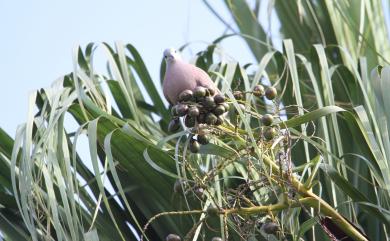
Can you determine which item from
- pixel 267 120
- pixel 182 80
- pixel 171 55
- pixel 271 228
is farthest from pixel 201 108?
pixel 171 55

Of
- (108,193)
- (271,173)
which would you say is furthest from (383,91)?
Answer: (108,193)

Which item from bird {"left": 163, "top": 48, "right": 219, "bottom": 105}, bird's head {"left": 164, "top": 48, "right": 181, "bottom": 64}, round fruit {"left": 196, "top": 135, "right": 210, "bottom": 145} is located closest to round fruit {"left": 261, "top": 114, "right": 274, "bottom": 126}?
round fruit {"left": 196, "top": 135, "right": 210, "bottom": 145}

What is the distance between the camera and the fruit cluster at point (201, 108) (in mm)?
1643

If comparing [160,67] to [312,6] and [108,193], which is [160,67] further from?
[108,193]

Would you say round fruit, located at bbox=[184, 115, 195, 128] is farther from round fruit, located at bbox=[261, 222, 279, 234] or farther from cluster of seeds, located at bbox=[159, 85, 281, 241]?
round fruit, located at bbox=[261, 222, 279, 234]

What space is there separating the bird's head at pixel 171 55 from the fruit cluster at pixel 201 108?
0.56 metres

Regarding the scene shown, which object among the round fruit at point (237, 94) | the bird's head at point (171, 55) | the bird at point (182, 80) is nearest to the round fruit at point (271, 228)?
the round fruit at point (237, 94)

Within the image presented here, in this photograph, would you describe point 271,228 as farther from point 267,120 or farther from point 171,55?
point 171,55

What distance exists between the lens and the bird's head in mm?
2279

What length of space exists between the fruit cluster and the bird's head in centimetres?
56

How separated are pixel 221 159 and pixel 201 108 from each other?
0.54 ft

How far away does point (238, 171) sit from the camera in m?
2.30

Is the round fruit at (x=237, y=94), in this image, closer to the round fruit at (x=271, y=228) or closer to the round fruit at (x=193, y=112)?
the round fruit at (x=193, y=112)

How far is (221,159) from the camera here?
5.90ft
